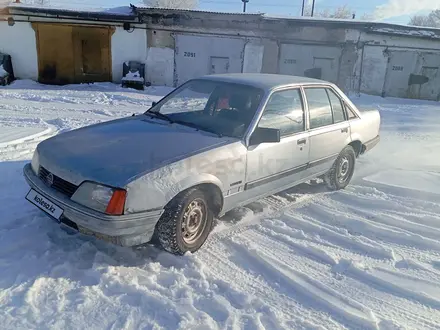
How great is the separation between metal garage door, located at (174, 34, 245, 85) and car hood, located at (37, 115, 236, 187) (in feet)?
38.5

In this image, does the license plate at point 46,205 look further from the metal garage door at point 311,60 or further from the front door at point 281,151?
the metal garage door at point 311,60

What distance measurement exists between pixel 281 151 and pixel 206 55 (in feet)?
39.1

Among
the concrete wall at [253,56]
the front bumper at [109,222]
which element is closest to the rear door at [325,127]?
the front bumper at [109,222]

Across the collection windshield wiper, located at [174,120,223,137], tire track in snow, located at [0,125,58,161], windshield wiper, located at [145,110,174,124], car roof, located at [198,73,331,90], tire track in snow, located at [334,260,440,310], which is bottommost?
tire track in snow, located at [334,260,440,310]

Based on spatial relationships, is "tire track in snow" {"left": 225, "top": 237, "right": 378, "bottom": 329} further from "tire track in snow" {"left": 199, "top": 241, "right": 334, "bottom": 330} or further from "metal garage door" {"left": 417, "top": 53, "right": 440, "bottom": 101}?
"metal garage door" {"left": 417, "top": 53, "right": 440, "bottom": 101}

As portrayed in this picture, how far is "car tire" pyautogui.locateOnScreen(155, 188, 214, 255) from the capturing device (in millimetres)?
3020

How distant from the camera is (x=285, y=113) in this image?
4000 mm

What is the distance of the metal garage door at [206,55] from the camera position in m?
14.7

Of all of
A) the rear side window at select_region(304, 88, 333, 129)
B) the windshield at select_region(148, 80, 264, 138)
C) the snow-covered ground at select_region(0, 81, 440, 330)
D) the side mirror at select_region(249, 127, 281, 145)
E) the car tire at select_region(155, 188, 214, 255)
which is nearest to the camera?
the snow-covered ground at select_region(0, 81, 440, 330)

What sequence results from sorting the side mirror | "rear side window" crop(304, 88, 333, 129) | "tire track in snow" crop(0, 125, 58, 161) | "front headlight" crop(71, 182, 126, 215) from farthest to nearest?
"tire track in snow" crop(0, 125, 58, 161) → "rear side window" crop(304, 88, 333, 129) → the side mirror → "front headlight" crop(71, 182, 126, 215)

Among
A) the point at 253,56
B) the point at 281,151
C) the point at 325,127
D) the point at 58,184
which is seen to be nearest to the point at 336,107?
the point at 325,127

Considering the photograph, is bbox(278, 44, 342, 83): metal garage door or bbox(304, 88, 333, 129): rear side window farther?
bbox(278, 44, 342, 83): metal garage door

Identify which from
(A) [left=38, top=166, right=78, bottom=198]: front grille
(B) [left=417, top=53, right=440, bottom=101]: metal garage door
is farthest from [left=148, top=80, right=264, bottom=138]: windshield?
(B) [left=417, top=53, right=440, bottom=101]: metal garage door

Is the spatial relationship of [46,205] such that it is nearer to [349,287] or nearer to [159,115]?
[159,115]
